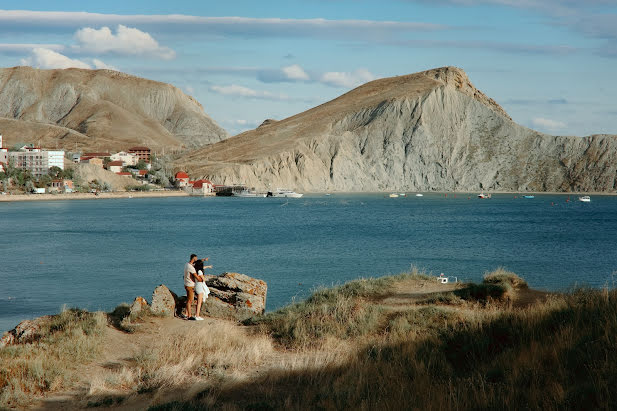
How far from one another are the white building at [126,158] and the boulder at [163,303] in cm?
15102

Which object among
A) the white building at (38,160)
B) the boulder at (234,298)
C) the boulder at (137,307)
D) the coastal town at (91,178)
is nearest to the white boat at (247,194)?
the coastal town at (91,178)

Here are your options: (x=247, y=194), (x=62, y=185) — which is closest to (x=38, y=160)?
(x=62, y=185)

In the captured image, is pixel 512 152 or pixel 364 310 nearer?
pixel 364 310

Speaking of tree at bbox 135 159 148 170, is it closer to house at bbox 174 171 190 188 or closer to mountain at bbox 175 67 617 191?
mountain at bbox 175 67 617 191

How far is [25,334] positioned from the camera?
13.8 metres

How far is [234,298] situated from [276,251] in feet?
95.8

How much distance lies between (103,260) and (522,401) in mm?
37992

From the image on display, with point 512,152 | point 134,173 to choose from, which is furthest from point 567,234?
point 134,173

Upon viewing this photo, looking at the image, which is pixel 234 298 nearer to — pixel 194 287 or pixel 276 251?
pixel 194 287

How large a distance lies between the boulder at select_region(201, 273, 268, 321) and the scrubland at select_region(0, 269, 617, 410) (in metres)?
0.87

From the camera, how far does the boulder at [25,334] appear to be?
1363cm

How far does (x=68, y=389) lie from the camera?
34.9ft

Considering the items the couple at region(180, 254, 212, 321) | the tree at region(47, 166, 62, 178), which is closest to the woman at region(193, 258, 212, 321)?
the couple at region(180, 254, 212, 321)

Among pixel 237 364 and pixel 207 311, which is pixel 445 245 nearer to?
pixel 207 311
